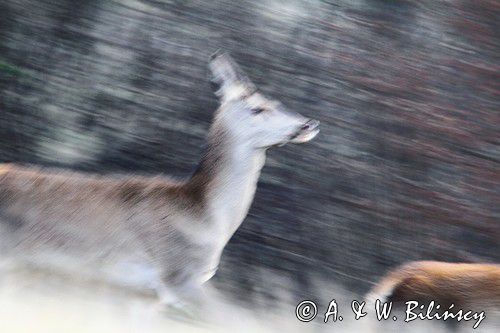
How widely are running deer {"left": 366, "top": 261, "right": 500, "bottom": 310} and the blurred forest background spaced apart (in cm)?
208

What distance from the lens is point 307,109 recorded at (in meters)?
9.90

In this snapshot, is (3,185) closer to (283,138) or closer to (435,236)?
(283,138)

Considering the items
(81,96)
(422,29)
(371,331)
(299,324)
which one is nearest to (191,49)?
(81,96)

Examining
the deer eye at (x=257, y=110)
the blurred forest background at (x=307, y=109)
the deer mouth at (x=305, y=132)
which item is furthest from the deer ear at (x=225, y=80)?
the blurred forest background at (x=307, y=109)

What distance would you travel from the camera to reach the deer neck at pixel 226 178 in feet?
25.5

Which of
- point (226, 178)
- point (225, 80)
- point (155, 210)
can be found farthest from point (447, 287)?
point (225, 80)

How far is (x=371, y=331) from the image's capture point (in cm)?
716

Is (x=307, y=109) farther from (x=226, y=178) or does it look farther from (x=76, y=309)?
(x=76, y=309)

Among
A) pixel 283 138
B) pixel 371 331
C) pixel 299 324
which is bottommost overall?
pixel 299 324

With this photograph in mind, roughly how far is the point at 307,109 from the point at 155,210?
2.51 metres

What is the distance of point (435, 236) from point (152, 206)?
2667mm

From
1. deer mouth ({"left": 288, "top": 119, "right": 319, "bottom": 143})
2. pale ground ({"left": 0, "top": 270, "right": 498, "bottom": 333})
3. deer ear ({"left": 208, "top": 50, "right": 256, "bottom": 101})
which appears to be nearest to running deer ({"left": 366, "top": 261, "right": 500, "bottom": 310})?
pale ground ({"left": 0, "top": 270, "right": 498, "bottom": 333})

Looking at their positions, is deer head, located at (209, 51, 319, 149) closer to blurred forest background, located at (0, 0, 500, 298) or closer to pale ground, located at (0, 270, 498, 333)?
pale ground, located at (0, 270, 498, 333)

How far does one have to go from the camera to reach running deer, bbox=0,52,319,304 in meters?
7.45
